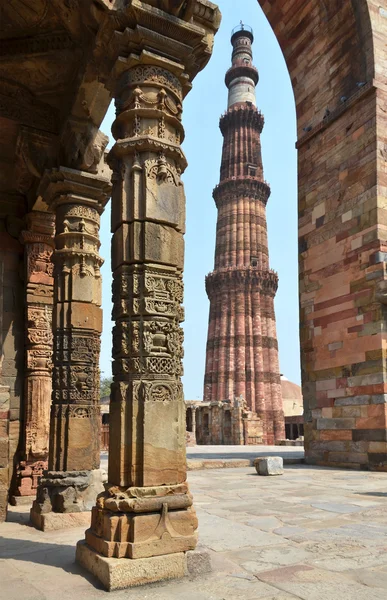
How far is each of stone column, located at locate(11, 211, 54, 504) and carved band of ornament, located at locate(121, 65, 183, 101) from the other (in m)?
3.20

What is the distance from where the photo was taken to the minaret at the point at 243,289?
39062mm

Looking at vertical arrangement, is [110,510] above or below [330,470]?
above

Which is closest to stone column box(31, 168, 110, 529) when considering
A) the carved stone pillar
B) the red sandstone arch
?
the carved stone pillar

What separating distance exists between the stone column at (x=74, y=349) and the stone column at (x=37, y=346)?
4.06ft

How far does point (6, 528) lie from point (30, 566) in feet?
4.96

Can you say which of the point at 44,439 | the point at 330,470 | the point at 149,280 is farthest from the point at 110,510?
the point at 330,470

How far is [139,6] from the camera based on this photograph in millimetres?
3418

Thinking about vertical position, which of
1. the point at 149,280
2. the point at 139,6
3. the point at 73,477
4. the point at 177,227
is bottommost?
the point at 73,477

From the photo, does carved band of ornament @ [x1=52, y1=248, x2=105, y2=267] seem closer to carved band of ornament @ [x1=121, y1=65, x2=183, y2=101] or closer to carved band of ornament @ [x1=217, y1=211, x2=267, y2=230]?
carved band of ornament @ [x1=121, y1=65, x2=183, y2=101]

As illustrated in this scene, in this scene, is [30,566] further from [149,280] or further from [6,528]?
[149,280]

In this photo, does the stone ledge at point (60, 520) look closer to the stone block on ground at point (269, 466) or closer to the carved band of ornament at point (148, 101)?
→ the carved band of ornament at point (148, 101)

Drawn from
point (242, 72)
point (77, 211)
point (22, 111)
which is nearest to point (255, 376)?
point (242, 72)

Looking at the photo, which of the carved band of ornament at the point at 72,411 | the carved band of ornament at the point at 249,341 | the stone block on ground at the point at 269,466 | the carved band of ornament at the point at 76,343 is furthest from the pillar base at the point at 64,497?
the carved band of ornament at the point at 249,341

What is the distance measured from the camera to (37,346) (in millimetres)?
6617
